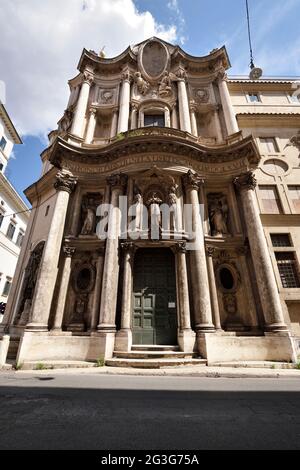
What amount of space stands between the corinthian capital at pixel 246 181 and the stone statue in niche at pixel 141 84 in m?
10.9

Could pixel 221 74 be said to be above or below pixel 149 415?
above

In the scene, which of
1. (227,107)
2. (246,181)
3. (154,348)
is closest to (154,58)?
(227,107)

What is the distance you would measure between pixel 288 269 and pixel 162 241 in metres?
7.45

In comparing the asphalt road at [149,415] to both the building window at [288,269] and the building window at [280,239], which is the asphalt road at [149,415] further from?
the building window at [280,239]

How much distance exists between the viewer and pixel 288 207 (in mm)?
13727

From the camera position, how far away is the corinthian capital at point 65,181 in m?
12.5

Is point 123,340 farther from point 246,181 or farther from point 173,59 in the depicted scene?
point 173,59

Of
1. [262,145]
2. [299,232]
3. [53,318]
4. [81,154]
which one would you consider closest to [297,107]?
[262,145]

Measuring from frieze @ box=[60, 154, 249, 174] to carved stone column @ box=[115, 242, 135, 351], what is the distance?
4.97 m

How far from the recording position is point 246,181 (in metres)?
12.6

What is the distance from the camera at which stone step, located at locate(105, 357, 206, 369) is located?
8062 millimetres

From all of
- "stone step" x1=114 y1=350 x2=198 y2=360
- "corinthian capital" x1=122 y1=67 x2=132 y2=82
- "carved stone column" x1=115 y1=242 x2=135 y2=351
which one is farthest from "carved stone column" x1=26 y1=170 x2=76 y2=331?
"corinthian capital" x1=122 y1=67 x2=132 y2=82

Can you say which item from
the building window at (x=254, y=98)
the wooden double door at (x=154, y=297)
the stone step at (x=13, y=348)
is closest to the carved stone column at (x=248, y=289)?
the wooden double door at (x=154, y=297)

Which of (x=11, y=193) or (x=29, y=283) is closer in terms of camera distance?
(x=29, y=283)
